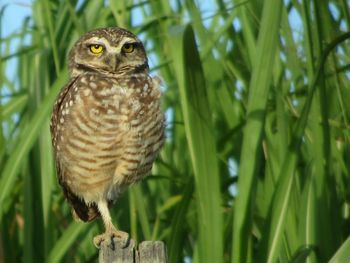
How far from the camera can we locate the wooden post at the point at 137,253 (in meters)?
2.10

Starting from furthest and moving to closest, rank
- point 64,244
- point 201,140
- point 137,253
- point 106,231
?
point 64,244
point 106,231
point 201,140
point 137,253

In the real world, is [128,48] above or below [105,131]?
above

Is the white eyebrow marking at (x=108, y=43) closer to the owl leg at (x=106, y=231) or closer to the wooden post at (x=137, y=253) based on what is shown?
the owl leg at (x=106, y=231)

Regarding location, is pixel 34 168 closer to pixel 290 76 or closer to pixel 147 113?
pixel 147 113

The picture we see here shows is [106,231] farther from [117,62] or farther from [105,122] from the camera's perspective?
[117,62]

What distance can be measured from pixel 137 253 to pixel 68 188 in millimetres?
1195

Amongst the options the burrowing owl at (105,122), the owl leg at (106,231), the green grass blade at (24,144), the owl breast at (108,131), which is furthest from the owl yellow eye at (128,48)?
the owl leg at (106,231)

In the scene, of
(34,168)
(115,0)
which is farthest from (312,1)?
(34,168)

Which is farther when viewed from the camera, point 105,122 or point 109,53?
point 109,53

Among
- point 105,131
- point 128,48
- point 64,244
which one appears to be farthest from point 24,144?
point 128,48

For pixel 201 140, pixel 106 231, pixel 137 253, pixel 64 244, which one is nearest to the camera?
pixel 137 253

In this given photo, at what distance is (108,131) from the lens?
10.1 ft

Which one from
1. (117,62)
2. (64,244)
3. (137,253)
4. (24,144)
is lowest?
(64,244)

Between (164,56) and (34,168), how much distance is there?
2.91 feet
